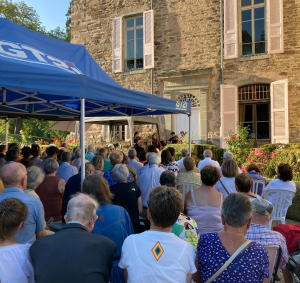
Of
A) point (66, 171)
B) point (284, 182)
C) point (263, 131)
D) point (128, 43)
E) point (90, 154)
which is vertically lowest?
point (284, 182)

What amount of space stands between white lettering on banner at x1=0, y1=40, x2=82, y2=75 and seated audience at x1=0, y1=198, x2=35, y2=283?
2.86m

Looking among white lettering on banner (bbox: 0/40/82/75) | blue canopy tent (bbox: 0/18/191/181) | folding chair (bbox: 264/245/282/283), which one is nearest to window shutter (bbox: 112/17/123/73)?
blue canopy tent (bbox: 0/18/191/181)

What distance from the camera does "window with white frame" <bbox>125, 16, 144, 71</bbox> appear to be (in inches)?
571

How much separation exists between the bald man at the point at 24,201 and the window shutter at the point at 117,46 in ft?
40.3

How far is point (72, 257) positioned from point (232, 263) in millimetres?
880

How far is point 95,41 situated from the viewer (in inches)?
608

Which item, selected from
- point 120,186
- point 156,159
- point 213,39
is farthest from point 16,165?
point 213,39

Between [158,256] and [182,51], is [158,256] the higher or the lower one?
the lower one

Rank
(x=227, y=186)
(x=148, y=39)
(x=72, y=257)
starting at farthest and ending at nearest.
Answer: (x=148, y=39)
(x=227, y=186)
(x=72, y=257)

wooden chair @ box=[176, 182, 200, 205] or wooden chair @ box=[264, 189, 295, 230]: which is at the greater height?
wooden chair @ box=[176, 182, 200, 205]

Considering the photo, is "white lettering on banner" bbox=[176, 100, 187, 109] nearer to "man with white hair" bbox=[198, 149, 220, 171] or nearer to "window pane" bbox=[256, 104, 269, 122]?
"man with white hair" bbox=[198, 149, 220, 171]

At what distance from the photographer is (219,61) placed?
1270 centimetres

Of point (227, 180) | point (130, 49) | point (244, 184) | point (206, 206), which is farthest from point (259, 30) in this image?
point (206, 206)

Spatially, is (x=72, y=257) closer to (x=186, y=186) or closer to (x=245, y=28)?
(x=186, y=186)
